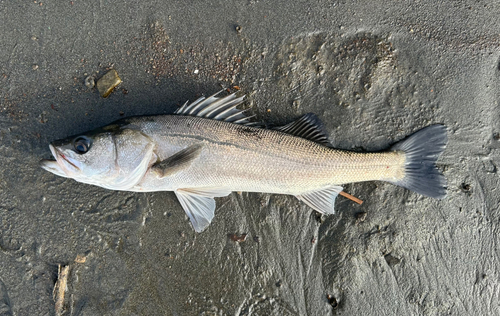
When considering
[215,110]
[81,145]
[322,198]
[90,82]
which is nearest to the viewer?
[81,145]

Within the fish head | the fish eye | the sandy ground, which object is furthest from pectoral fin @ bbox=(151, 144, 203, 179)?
the fish eye

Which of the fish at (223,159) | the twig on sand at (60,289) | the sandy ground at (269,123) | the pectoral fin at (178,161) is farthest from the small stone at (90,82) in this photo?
the twig on sand at (60,289)

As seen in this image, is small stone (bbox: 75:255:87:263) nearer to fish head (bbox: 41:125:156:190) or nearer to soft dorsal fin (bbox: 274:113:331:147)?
fish head (bbox: 41:125:156:190)

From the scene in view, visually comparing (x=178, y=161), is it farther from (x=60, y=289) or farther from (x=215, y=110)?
(x=60, y=289)

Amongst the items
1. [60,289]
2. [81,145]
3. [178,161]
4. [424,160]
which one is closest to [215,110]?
[178,161]

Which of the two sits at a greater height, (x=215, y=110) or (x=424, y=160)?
(x=215, y=110)

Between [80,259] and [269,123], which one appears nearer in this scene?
[80,259]
